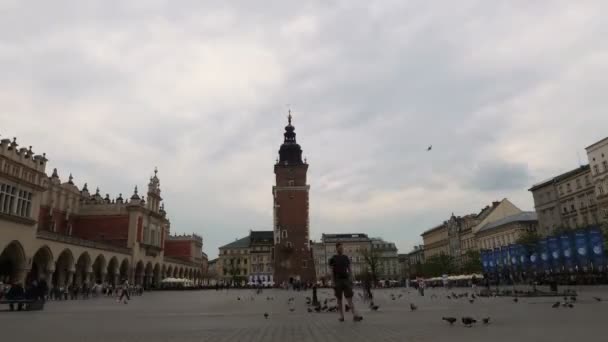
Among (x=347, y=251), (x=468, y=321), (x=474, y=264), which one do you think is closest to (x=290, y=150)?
(x=474, y=264)

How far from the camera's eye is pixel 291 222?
8981 cm

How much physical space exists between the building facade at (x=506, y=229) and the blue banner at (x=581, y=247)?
36.4 m

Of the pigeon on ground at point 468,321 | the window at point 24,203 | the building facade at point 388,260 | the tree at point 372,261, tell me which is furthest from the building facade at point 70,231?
the building facade at point 388,260

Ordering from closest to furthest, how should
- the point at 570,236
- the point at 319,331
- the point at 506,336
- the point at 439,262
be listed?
the point at 506,336
the point at 319,331
the point at 570,236
the point at 439,262

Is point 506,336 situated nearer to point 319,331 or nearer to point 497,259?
point 319,331

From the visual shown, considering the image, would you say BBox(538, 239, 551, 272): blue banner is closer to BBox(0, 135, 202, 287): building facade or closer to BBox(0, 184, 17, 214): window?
BBox(0, 135, 202, 287): building facade

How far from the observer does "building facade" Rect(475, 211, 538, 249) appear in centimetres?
8081

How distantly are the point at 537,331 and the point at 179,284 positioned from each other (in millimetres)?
73628

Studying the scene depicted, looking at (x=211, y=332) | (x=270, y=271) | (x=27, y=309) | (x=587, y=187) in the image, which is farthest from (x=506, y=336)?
(x=270, y=271)

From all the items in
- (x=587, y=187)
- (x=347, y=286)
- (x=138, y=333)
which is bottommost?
(x=138, y=333)

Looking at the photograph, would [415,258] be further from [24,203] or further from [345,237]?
[24,203]

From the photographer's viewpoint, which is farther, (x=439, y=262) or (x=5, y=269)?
(x=439, y=262)

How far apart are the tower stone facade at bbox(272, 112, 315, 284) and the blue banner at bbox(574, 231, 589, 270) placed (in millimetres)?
52363

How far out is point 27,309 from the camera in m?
20.9
